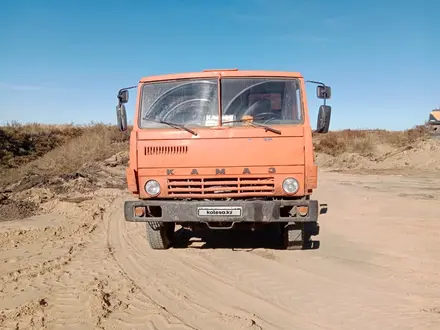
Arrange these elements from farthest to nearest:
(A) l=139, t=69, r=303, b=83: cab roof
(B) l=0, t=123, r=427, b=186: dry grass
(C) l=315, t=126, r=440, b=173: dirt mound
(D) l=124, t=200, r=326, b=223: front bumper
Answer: (C) l=315, t=126, r=440, b=173: dirt mound → (B) l=0, t=123, r=427, b=186: dry grass → (A) l=139, t=69, r=303, b=83: cab roof → (D) l=124, t=200, r=326, b=223: front bumper

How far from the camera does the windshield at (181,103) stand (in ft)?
19.2

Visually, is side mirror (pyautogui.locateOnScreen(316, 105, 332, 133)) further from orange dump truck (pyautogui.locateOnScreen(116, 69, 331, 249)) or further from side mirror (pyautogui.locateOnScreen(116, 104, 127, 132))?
side mirror (pyautogui.locateOnScreen(116, 104, 127, 132))

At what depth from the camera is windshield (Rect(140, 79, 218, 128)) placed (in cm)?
586

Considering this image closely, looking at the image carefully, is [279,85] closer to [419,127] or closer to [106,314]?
[106,314]

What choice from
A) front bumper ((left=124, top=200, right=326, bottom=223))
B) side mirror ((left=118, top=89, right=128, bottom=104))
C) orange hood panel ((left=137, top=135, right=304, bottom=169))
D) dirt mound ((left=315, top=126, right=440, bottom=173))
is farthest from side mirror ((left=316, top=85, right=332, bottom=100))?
dirt mound ((left=315, top=126, right=440, bottom=173))

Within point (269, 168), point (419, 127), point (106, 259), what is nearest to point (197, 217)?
point (269, 168)

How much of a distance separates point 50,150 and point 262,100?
26.1 m

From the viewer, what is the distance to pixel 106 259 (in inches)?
241

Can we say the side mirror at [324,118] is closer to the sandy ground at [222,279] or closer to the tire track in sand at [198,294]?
the sandy ground at [222,279]

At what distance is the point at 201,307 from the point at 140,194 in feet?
6.81

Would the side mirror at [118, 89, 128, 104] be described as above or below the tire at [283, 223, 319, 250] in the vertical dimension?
above

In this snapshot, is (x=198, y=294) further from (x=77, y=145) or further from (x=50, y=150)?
(x=50, y=150)

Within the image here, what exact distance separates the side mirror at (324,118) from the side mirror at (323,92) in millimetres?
183

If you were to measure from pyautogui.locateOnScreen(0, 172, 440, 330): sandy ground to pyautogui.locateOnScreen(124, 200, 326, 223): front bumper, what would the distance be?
0.69 m
